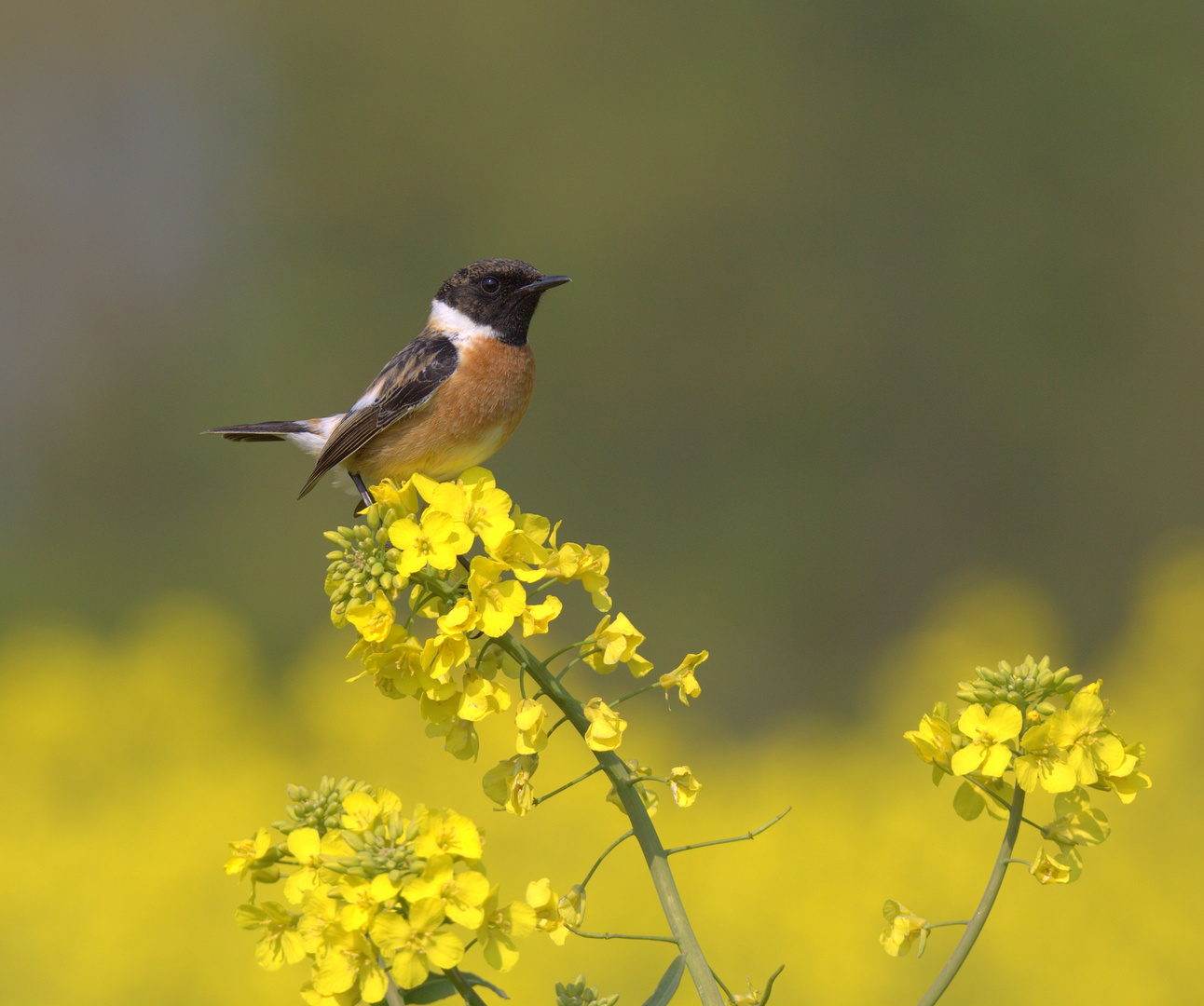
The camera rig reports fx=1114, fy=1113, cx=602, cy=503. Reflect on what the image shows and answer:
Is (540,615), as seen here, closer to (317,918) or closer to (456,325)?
(317,918)

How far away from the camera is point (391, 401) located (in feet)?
11.8

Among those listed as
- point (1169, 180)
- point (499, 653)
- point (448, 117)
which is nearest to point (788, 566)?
point (1169, 180)

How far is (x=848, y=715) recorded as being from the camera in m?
11.7

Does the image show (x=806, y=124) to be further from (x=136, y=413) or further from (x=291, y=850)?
(x=291, y=850)

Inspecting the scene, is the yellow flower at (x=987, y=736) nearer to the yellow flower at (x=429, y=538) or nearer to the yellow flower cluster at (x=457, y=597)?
the yellow flower cluster at (x=457, y=597)

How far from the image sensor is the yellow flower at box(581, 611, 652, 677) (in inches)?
70.9

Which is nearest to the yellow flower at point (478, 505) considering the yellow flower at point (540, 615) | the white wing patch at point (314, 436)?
the yellow flower at point (540, 615)

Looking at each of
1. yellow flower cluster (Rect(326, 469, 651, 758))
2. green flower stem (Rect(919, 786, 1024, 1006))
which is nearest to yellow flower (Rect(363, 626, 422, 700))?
yellow flower cluster (Rect(326, 469, 651, 758))

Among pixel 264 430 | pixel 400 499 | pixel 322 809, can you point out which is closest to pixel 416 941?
pixel 322 809

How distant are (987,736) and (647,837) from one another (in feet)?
1.74

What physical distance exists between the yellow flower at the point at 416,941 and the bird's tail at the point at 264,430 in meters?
2.42

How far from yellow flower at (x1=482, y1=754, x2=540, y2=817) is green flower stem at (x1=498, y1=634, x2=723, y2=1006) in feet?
0.44

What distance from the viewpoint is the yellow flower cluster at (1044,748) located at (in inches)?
64.9

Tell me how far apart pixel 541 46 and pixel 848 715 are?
1154 centimetres
